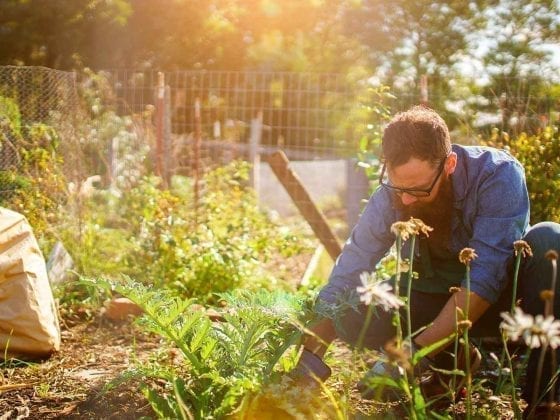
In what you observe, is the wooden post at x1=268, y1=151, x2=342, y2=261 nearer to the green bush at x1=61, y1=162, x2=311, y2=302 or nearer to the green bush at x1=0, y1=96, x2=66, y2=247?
the green bush at x1=61, y1=162, x2=311, y2=302

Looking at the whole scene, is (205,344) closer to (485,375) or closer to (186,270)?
(485,375)

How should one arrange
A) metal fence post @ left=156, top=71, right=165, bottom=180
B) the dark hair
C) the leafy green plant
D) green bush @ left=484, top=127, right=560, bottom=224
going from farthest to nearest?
1. metal fence post @ left=156, top=71, right=165, bottom=180
2. green bush @ left=484, top=127, right=560, bottom=224
3. the dark hair
4. the leafy green plant

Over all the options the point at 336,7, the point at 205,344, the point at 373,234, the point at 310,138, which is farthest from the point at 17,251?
the point at 336,7

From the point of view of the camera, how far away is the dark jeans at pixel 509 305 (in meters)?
2.42

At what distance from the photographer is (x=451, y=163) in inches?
98.0

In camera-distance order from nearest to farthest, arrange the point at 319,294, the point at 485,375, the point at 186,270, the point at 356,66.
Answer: the point at 319,294 < the point at 485,375 < the point at 186,270 < the point at 356,66

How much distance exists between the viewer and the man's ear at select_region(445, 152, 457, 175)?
8.11 feet

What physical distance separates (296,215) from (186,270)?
246 inches

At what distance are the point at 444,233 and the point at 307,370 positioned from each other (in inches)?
30.1

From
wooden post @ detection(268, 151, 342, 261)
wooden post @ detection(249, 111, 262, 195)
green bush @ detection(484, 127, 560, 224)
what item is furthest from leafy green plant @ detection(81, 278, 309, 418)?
wooden post @ detection(249, 111, 262, 195)

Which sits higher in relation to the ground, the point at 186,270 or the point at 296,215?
the point at 186,270

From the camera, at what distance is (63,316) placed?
4.12 metres

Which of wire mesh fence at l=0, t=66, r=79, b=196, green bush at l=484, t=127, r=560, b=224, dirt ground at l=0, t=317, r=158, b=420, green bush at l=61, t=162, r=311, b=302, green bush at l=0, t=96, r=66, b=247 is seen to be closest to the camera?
dirt ground at l=0, t=317, r=158, b=420

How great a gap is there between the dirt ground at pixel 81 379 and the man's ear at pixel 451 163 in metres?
1.36
